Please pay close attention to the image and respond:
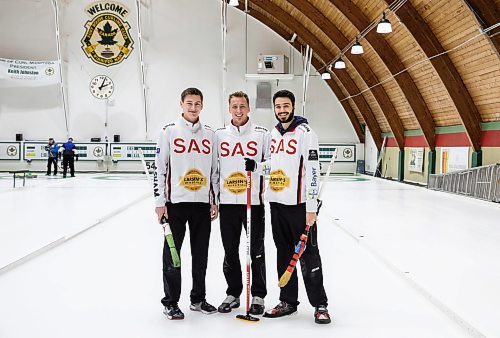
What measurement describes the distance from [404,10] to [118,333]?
11.6 m

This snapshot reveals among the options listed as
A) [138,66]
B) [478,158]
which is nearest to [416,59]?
[478,158]

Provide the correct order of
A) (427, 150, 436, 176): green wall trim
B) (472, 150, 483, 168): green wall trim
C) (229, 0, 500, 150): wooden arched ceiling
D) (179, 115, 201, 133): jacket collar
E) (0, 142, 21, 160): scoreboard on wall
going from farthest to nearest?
(0, 142, 21, 160): scoreboard on wall, (427, 150, 436, 176): green wall trim, (472, 150, 483, 168): green wall trim, (229, 0, 500, 150): wooden arched ceiling, (179, 115, 201, 133): jacket collar

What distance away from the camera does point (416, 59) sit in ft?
50.0

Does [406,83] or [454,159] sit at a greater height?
[406,83]

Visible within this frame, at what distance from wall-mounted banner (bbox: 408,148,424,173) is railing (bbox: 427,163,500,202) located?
2344mm

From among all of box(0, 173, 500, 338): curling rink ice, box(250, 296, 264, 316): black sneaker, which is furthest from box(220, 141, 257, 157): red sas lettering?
box(0, 173, 500, 338): curling rink ice

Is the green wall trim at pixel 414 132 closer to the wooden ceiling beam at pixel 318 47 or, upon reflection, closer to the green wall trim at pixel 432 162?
the green wall trim at pixel 432 162

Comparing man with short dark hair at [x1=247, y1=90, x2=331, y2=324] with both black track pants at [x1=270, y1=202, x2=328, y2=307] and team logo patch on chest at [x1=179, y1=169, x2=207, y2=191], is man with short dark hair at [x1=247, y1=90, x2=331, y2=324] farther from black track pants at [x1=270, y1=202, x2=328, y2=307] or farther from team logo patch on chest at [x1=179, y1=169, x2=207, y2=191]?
team logo patch on chest at [x1=179, y1=169, x2=207, y2=191]

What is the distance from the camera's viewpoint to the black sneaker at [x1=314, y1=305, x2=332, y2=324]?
3.79 meters

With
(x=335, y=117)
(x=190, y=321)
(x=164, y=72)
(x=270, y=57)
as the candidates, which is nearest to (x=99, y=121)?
(x=164, y=72)

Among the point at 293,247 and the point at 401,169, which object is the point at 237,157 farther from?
the point at 401,169

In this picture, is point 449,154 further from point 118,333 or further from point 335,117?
point 118,333

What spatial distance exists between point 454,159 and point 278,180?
12892mm

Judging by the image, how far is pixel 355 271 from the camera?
18.2 ft
